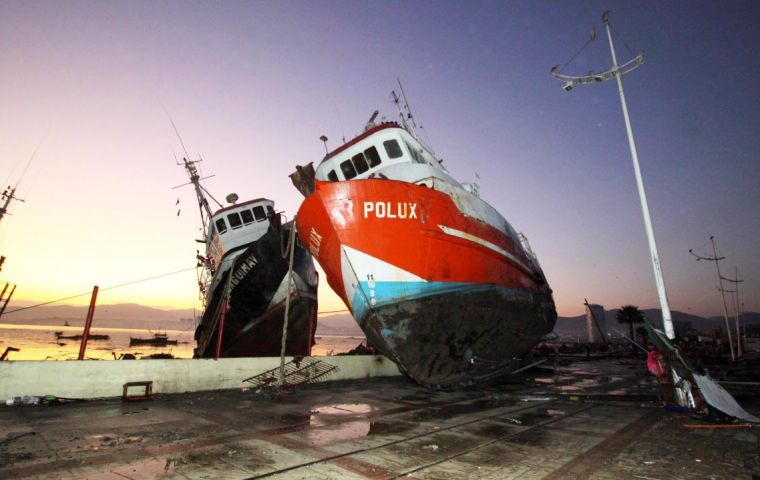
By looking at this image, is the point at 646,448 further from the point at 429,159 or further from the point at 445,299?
the point at 429,159

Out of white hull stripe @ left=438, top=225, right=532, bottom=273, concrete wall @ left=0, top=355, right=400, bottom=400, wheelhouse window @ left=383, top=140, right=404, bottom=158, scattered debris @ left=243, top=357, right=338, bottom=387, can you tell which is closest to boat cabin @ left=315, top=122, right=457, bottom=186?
wheelhouse window @ left=383, top=140, right=404, bottom=158

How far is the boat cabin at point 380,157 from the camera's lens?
11234 mm

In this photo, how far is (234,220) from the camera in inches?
717

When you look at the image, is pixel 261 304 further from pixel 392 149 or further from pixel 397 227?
pixel 397 227

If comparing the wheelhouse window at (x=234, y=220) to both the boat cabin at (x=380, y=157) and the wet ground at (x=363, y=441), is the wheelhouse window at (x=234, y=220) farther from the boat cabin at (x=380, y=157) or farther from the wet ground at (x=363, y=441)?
the wet ground at (x=363, y=441)

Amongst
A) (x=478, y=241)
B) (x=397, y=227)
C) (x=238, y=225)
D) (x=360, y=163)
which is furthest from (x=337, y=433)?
(x=238, y=225)

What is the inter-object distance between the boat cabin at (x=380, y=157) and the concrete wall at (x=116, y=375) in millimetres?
6319

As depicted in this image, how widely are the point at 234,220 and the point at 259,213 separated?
4.07ft

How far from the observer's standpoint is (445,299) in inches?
360

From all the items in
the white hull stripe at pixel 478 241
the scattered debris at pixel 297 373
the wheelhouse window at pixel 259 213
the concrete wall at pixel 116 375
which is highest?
the wheelhouse window at pixel 259 213

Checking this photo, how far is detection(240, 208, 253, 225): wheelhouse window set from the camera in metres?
18.3

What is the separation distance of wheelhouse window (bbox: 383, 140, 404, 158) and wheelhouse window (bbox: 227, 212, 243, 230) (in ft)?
32.5

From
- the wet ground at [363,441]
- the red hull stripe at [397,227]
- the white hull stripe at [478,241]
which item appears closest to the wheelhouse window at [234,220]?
the red hull stripe at [397,227]

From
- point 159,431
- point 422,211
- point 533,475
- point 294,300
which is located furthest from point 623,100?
point 294,300
